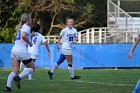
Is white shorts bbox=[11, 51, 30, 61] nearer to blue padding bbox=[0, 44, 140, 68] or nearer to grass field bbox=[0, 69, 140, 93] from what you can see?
grass field bbox=[0, 69, 140, 93]

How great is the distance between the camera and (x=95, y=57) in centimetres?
3575

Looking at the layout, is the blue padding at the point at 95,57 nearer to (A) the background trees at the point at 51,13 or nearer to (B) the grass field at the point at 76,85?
(A) the background trees at the point at 51,13

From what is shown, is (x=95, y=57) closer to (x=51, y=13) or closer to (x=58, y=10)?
(x=58, y=10)

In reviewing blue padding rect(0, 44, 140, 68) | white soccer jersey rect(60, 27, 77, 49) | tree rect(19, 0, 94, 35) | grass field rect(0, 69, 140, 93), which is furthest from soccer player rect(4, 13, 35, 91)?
tree rect(19, 0, 94, 35)

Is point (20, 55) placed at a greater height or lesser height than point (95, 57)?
greater

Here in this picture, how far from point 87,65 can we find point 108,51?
5.95 feet

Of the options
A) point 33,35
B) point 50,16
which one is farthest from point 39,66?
point 50,16

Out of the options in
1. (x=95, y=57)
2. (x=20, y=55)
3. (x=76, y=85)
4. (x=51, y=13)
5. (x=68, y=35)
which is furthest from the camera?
(x=51, y=13)

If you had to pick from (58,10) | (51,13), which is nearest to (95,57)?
(58,10)

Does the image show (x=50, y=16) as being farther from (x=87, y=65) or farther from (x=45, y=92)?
(x=45, y=92)

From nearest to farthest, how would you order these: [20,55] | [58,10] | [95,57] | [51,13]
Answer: [20,55] < [95,57] < [58,10] < [51,13]

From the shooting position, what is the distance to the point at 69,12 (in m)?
57.6

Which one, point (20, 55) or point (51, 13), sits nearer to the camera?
point (20, 55)

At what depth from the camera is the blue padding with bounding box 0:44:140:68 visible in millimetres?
35531
